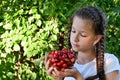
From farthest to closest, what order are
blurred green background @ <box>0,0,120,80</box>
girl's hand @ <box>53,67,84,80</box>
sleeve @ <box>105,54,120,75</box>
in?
blurred green background @ <box>0,0,120,80</box>, sleeve @ <box>105,54,120,75</box>, girl's hand @ <box>53,67,84,80</box>

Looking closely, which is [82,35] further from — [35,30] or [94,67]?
[35,30]

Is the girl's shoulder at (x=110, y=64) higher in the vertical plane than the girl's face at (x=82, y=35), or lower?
lower

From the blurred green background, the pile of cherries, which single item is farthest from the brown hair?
the blurred green background

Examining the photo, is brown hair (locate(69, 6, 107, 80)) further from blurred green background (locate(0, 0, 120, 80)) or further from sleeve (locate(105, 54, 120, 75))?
blurred green background (locate(0, 0, 120, 80))

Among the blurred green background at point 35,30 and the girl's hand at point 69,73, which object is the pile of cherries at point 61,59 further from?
the blurred green background at point 35,30

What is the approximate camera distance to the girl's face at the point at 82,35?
1883 millimetres

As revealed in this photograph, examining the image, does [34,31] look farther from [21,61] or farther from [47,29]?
[21,61]

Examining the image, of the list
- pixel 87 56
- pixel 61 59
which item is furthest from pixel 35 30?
pixel 61 59

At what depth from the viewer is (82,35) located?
1.89 meters

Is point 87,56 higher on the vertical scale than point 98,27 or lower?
lower

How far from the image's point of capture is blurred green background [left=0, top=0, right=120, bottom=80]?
11.1 feet

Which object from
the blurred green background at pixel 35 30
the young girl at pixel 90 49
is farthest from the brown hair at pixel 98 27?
the blurred green background at pixel 35 30

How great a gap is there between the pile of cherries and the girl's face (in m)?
0.07

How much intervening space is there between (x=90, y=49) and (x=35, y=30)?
63.5 inches
